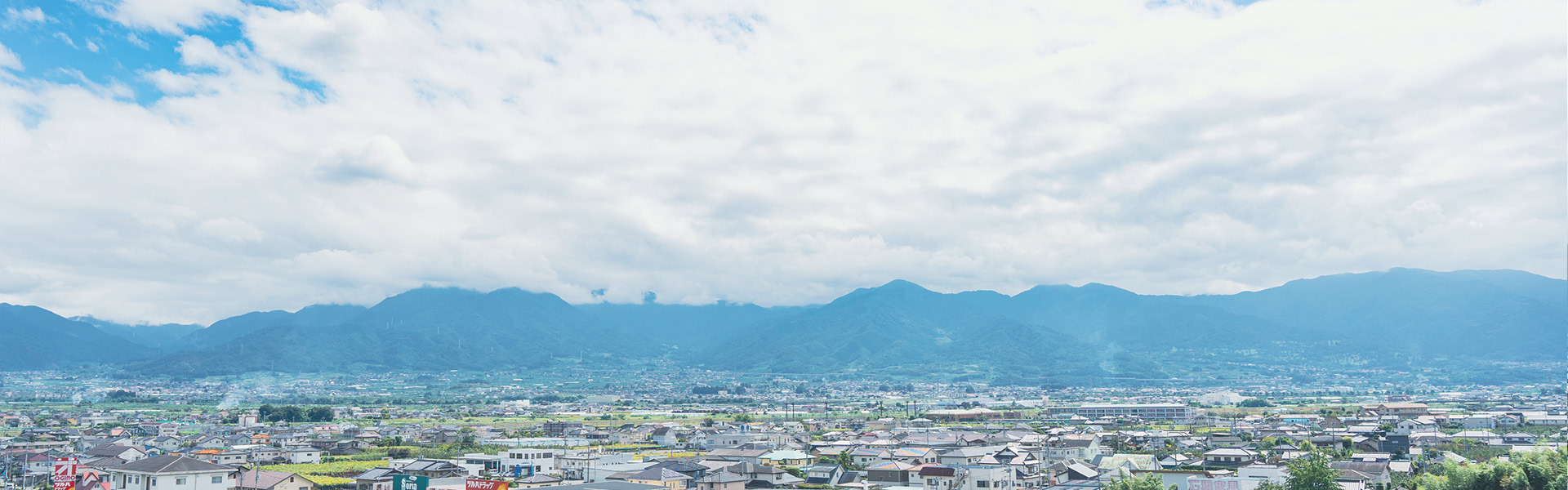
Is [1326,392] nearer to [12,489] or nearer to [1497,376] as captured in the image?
[1497,376]

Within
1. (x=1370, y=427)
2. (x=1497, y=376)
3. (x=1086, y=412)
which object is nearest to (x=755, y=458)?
(x=1370, y=427)

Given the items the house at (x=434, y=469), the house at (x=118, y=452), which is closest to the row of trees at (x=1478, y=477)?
the house at (x=434, y=469)

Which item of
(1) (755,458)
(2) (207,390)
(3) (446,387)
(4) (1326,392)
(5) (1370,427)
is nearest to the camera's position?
(1) (755,458)

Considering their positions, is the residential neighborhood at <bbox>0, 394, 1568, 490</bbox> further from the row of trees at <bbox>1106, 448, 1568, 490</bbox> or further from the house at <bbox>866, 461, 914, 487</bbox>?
the row of trees at <bbox>1106, 448, 1568, 490</bbox>

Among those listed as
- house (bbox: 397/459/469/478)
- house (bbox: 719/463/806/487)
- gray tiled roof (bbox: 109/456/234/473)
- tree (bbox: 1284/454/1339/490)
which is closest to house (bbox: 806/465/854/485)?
house (bbox: 719/463/806/487)

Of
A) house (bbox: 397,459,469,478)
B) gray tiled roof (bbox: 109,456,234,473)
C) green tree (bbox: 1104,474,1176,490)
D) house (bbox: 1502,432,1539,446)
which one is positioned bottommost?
house (bbox: 1502,432,1539,446)
